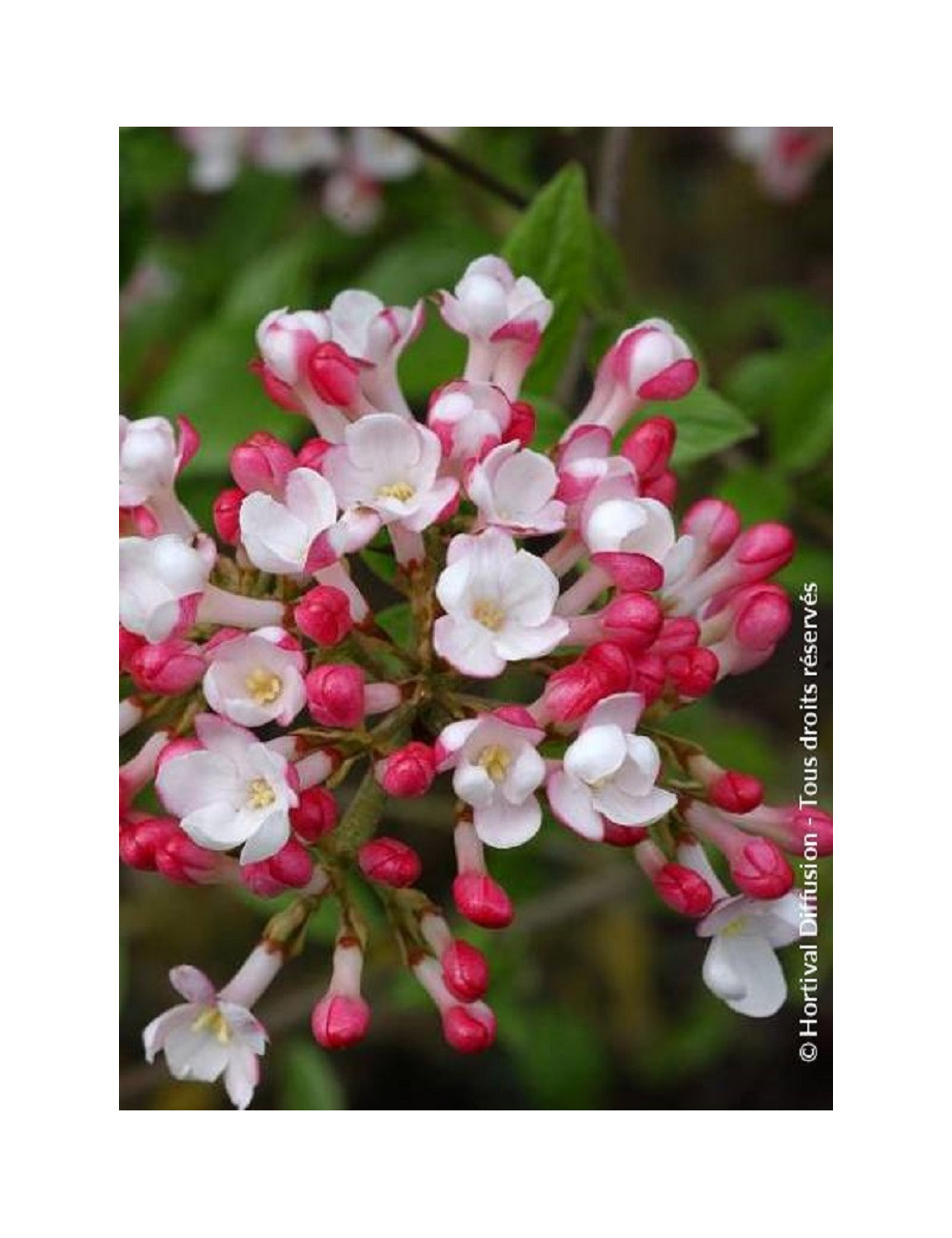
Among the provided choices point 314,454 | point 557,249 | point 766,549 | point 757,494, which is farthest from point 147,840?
point 757,494

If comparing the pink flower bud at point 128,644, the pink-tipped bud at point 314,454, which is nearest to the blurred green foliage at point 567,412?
the pink-tipped bud at point 314,454

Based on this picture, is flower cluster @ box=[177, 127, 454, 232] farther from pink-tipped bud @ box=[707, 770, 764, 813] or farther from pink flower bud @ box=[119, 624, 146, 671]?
pink-tipped bud @ box=[707, 770, 764, 813]

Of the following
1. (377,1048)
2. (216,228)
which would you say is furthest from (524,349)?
(377,1048)

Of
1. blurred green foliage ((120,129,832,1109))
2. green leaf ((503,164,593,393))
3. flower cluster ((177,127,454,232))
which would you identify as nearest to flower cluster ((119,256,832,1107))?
green leaf ((503,164,593,393))

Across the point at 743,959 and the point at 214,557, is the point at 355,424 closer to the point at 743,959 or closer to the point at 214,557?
the point at 214,557

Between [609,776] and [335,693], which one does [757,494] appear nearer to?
[609,776]

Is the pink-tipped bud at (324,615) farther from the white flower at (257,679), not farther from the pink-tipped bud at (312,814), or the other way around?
the pink-tipped bud at (312,814)

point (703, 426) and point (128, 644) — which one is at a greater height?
point (703, 426)
